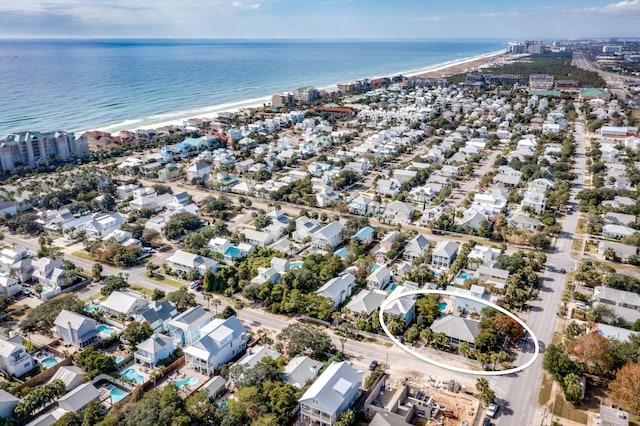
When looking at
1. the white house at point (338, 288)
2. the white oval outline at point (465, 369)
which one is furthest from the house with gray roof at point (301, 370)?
the white house at point (338, 288)

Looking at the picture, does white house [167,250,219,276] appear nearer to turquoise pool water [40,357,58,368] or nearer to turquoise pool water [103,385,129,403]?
turquoise pool water [40,357,58,368]

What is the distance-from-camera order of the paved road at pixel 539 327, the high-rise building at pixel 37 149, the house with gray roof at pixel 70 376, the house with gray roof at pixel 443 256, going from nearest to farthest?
the paved road at pixel 539 327, the house with gray roof at pixel 70 376, the house with gray roof at pixel 443 256, the high-rise building at pixel 37 149

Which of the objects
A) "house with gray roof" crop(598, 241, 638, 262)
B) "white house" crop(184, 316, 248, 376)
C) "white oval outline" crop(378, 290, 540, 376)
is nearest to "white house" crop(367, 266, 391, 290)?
"white oval outline" crop(378, 290, 540, 376)

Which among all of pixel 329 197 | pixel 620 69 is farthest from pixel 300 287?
pixel 620 69

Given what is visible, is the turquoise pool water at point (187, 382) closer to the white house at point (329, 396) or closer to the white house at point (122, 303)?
the white house at point (329, 396)

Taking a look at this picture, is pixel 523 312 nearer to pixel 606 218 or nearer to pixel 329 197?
pixel 606 218

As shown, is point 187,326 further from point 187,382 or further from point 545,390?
point 545,390

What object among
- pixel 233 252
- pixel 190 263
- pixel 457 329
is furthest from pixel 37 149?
pixel 457 329
